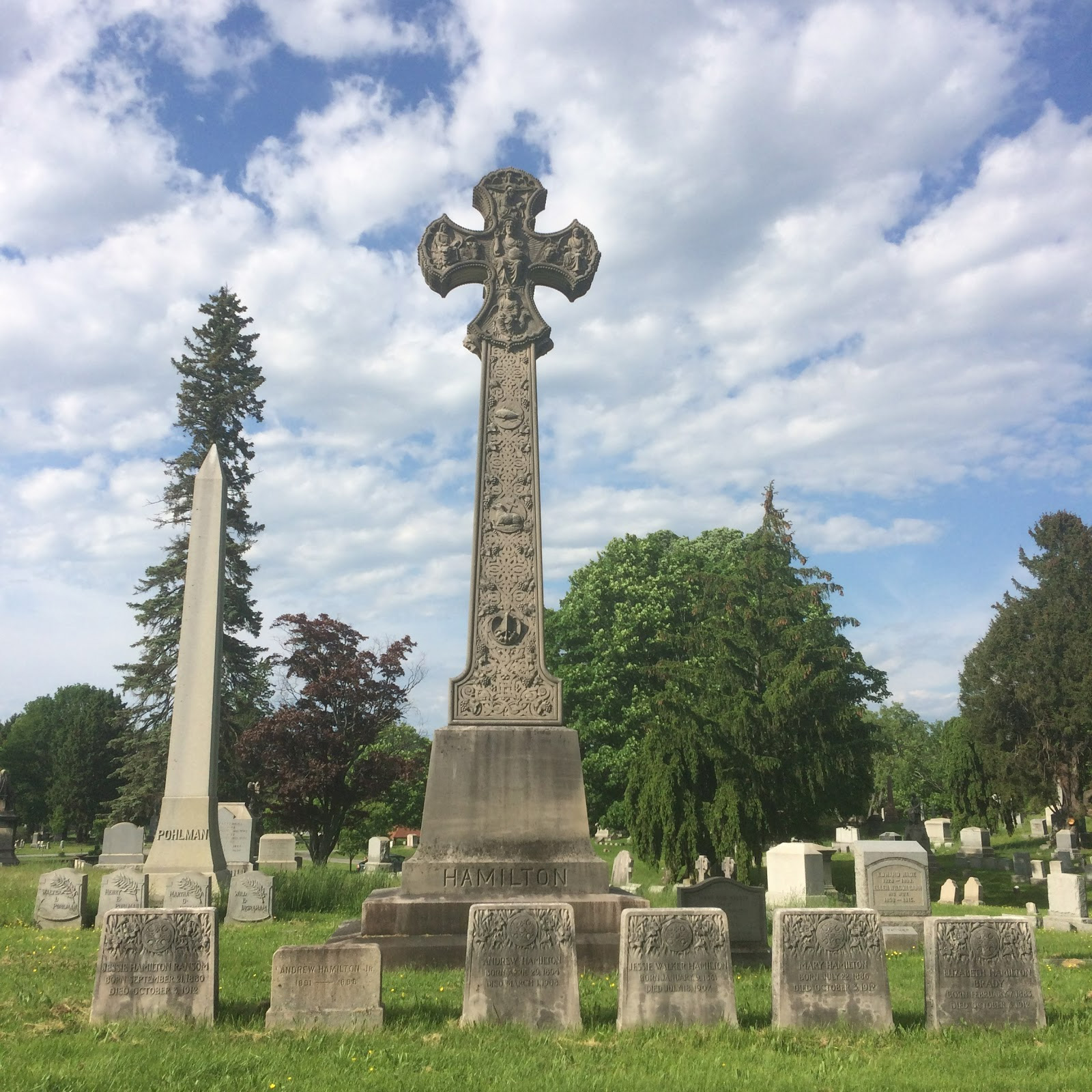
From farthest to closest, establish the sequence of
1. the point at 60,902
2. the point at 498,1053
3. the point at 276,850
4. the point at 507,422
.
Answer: the point at 276,850
the point at 60,902
the point at 507,422
the point at 498,1053

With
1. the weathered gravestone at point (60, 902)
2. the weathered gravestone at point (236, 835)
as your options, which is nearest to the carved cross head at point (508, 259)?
the weathered gravestone at point (60, 902)

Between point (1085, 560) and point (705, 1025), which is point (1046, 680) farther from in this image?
point (705, 1025)

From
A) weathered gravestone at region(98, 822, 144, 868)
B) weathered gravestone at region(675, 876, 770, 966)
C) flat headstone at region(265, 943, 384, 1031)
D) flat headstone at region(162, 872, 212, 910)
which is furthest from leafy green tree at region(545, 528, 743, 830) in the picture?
flat headstone at region(265, 943, 384, 1031)

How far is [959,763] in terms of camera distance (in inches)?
1655

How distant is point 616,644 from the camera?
31734 mm

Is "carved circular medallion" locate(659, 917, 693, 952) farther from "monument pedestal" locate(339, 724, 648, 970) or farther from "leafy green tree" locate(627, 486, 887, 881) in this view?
"leafy green tree" locate(627, 486, 887, 881)

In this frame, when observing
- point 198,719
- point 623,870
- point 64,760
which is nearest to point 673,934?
point 198,719

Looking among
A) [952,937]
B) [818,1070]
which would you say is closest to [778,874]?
[952,937]

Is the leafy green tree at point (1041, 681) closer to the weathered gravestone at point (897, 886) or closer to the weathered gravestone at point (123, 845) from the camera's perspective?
the weathered gravestone at point (897, 886)

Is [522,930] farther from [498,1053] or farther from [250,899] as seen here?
[250,899]

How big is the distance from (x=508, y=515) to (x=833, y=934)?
214 inches

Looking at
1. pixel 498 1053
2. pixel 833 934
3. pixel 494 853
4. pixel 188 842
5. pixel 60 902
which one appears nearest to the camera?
pixel 498 1053

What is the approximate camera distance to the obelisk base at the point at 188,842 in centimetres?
1559

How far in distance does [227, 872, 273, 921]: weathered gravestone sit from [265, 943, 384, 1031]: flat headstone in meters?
8.34
